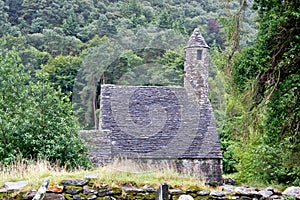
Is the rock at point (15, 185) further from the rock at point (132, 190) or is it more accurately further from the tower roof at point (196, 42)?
the tower roof at point (196, 42)

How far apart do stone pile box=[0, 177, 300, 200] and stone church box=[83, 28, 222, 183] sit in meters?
8.24

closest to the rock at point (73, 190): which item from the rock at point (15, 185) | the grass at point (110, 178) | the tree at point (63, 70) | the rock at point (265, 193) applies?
the grass at point (110, 178)

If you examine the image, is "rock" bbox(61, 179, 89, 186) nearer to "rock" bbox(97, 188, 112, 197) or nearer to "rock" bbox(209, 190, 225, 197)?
"rock" bbox(97, 188, 112, 197)

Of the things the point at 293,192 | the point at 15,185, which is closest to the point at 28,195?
the point at 15,185

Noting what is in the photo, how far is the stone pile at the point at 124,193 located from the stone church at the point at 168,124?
8.24 meters

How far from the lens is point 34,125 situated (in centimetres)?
1015

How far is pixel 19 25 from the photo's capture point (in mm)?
41875

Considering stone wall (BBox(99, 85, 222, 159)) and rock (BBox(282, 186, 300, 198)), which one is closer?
rock (BBox(282, 186, 300, 198))

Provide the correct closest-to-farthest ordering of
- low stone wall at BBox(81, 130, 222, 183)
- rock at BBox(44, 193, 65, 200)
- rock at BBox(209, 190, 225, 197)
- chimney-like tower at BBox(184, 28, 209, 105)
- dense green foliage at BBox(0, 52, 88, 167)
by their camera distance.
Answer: rock at BBox(44, 193, 65, 200)
rock at BBox(209, 190, 225, 197)
dense green foliage at BBox(0, 52, 88, 167)
low stone wall at BBox(81, 130, 222, 183)
chimney-like tower at BBox(184, 28, 209, 105)

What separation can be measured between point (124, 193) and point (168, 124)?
11285 mm

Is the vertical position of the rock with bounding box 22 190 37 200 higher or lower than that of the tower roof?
lower

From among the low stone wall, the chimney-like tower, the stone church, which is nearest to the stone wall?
the stone church

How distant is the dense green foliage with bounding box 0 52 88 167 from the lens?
31.8ft

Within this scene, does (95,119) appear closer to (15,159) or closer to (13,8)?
(15,159)
